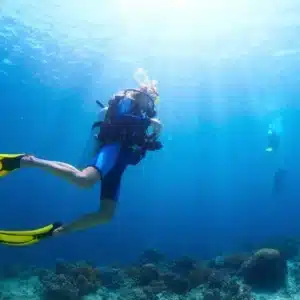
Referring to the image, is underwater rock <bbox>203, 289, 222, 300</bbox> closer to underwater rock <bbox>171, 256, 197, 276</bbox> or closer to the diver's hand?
underwater rock <bbox>171, 256, 197, 276</bbox>

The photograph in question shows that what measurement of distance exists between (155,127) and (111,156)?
1.06 meters

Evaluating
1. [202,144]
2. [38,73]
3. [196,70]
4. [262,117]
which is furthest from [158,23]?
[202,144]

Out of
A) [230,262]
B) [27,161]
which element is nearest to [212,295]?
[230,262]

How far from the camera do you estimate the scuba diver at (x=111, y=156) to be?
6.75 metres

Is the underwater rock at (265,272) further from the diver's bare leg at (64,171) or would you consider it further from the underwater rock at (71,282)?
the diver's bare leg at (64,171)

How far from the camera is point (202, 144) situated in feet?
302

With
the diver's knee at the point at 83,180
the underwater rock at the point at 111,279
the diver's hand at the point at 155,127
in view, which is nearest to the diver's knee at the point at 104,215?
the diver's knee at the point at 83,180

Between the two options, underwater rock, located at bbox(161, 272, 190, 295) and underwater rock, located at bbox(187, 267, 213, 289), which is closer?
underwater rock, located at bbox(161, 272, 190, 295)

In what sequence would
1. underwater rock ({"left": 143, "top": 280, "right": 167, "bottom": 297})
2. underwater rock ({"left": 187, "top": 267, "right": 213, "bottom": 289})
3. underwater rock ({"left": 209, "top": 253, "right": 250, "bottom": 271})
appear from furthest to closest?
1. underwater rock ({"left": 209, "top": 253, "right": 250, "bottom": 271})
2. underwater rock ({"left": 187, "top": 267, "right": 213, "bottom": 289})
3. underwater rock ({"left": 143, "top": 280, "right": 167, "bottom": 297})

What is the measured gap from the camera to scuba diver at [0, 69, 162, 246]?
6750 millimetres

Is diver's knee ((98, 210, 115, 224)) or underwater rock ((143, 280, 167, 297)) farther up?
diver's knee ((98, 210, 115, 224))

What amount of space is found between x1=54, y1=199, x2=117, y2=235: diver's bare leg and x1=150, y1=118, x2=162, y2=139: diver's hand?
1459 mm

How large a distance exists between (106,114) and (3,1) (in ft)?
69.8

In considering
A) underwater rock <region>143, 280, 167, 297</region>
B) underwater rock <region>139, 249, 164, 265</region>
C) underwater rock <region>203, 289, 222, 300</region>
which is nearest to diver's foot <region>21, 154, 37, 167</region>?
underwater rock <region>143, 280, 167, 297</region>
